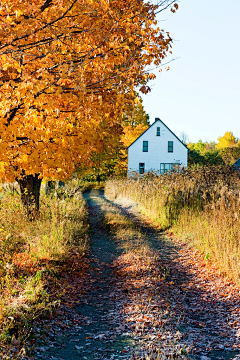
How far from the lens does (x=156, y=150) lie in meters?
42.6

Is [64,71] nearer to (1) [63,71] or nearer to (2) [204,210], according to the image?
(1) [63,71]

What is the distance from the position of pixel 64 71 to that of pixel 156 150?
3878 centimetres

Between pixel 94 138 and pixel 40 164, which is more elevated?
pixel 94 138

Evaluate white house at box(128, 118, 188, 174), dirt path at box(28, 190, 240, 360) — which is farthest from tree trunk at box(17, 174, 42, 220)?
white house at box(128, 118, 188, 174)

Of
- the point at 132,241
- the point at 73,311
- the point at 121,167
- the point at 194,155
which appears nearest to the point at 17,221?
the point at 132,241

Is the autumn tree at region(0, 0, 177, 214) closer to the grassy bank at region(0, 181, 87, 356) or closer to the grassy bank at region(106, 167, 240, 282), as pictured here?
the grassy bank at region(0, 181, 87, 356)

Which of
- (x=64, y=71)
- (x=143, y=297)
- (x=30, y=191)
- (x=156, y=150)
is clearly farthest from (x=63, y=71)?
(x=156, y=150)

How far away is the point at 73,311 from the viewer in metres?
5.62

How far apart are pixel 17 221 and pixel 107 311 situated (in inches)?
183

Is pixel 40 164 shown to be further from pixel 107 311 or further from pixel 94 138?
pixel 107 311

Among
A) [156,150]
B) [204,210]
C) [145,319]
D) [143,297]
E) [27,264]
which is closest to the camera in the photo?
[145,319]

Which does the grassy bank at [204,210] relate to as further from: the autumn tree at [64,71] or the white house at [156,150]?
the white house at [156,150]

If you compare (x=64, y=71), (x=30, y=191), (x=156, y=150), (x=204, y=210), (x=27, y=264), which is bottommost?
(x=27, y=264)

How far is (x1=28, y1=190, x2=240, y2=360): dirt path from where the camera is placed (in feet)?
13.9
